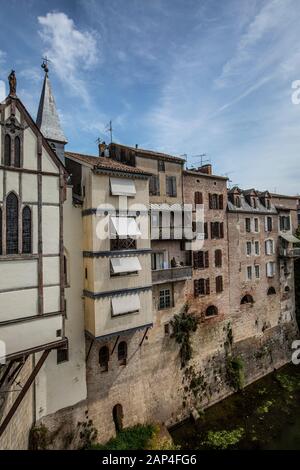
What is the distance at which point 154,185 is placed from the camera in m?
20.4

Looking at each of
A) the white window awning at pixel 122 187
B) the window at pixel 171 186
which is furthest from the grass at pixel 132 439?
the window at pixel 171 186

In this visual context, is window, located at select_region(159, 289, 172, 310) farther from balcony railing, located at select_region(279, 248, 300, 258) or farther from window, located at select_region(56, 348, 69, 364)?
balcony railing, located at select_region(279, 248, 300, 258)

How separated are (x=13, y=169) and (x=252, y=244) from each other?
78.9ft

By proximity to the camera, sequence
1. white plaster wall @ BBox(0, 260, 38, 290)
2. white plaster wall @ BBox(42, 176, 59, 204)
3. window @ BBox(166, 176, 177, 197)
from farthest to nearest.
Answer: window @ BBox(166, 176, 177, 197), white plaster wall @ BBox(42, 176, 59, 204), white plaster wall @ BBox(0, 260, 38, 290)

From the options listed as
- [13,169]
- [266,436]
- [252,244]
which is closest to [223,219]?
[252,244]

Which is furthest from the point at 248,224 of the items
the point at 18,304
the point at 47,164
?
the point at 18,304

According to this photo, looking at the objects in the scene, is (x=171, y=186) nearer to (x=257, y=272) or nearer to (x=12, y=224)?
(x=12, y=224)

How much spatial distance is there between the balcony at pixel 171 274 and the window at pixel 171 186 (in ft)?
19.3

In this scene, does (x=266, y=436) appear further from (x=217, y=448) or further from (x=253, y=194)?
(x=253, y=194)

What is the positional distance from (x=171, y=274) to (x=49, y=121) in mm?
13211

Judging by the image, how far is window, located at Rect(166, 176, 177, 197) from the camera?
21.2 meters

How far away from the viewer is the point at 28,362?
45.3 ft

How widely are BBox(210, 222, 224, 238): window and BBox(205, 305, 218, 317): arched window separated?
644 cm

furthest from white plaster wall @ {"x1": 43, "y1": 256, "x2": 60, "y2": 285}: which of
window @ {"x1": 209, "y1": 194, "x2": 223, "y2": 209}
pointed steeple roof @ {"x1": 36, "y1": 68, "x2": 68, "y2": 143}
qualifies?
window @ {"x1": 209, "y1": 194, "x2": 223, "y2": 209}
